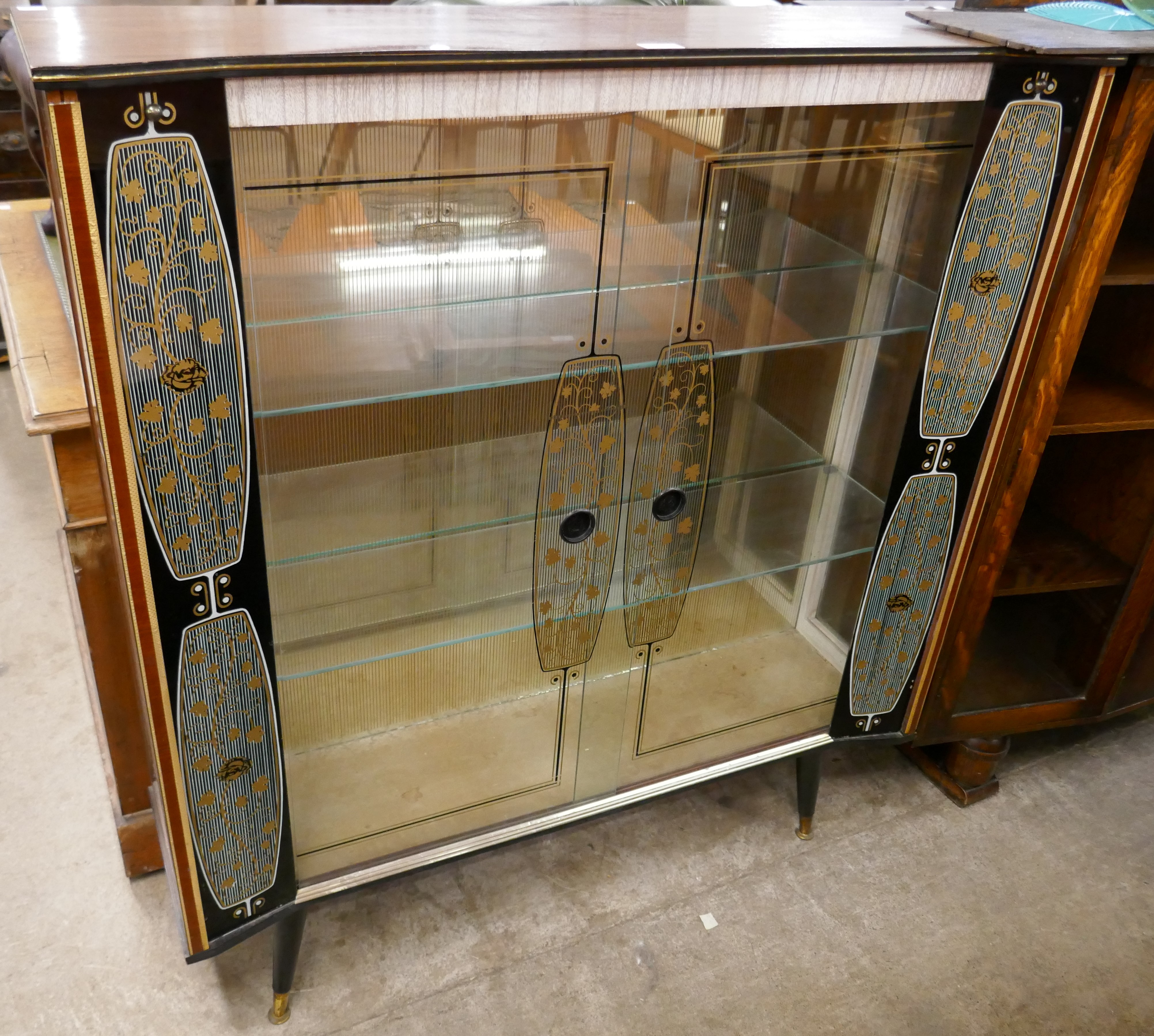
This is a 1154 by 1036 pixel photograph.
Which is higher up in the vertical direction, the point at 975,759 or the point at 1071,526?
the point at 1071,526

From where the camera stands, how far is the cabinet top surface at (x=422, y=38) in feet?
2.79

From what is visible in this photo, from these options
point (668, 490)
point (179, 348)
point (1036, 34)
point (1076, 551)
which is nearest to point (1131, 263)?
point (1036, 34)

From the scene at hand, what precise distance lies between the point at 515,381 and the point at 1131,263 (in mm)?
843

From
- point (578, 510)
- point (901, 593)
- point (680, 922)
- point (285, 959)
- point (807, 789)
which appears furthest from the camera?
point (807, 789)

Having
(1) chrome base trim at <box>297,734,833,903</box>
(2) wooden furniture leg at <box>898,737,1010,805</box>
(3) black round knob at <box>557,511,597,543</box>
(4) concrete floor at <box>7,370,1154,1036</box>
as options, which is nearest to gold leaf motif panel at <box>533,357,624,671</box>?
(3) black round knob at <box>557,511,597,543</box>

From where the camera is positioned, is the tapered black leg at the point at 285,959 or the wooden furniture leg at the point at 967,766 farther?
the wooden furniture leg at the point at 967,766

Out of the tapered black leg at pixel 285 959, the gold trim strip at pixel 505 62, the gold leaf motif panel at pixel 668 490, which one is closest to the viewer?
the gold trim strip at pixel 505 62

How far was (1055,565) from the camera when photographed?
169 cm

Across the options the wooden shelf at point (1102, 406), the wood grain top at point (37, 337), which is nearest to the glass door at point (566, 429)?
the wooden shelf at point (1102, 406)

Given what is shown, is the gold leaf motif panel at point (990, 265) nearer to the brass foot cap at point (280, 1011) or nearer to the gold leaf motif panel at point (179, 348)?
the gold leaf motif panel at point (179, 348)

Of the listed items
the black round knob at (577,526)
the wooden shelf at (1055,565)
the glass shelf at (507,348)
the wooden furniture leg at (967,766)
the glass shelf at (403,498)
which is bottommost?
the wooden furniture leg at (967,766)

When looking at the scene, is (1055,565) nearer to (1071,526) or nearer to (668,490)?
(1071,526)

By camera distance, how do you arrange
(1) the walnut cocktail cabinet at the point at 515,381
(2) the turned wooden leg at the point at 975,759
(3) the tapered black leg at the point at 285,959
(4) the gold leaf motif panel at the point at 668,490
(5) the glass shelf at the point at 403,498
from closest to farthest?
(1) the walnut cocktail cabinet at the point at 515,381 → (5) the glass shelf at the point at 403,498 → (4) the gold leaf motif panel at the point at 668,490 → (3) the tapered black leg at the point at 285,959 → (2) the turned wooden leg at the point at 975,759

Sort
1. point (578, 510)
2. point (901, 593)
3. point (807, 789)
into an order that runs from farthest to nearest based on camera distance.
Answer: point (807, 789)
point (901, 593)
point (578, 510)
